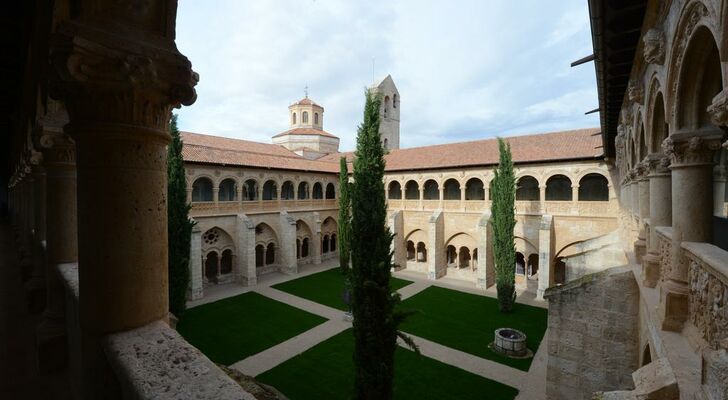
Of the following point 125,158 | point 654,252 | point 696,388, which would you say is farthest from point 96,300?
point 654,252

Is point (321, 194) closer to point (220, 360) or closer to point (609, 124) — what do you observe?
point (220, 360)

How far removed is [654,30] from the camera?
458cm

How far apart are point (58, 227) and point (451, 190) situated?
21702 millimetres

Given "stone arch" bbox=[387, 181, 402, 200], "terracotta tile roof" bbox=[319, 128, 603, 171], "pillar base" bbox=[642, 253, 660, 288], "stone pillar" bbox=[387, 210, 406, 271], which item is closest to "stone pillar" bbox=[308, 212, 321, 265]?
"stone pillar" bbox=[387, 210, 406, 271]

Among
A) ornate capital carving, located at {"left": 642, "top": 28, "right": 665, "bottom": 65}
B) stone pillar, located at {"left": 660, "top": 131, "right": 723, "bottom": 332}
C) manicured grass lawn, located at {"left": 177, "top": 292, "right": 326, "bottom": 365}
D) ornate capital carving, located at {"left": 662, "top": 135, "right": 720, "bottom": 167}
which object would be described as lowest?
manicured grass lawn, located at {"left": 177, "top": 292, "right": 326, "bottom": 365}

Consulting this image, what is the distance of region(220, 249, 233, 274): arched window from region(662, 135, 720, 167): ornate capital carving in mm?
20616

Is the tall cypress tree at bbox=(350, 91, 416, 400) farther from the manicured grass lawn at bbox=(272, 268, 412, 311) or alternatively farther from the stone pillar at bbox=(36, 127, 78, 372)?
the manicured grass lawn at bbox=(272, 268, 412, 311)

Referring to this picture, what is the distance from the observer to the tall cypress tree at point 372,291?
8.60 metres

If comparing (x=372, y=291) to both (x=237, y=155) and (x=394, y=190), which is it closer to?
(x=237, y=155)

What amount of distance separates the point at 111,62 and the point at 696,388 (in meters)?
A: 5.44

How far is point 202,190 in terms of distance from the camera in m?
19.4

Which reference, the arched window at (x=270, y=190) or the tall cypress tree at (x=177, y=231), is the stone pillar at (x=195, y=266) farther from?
the arched window at (x=270, y=190)

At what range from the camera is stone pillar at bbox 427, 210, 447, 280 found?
21.7 meters

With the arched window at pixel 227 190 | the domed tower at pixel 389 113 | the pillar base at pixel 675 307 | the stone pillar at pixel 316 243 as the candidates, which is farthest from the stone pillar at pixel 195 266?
the domed tower at pixel 389 113
